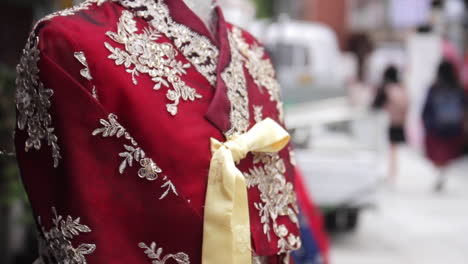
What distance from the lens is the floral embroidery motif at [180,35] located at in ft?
5.09

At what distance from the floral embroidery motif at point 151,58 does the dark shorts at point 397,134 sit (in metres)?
7.97

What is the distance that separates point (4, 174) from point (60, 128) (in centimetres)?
235

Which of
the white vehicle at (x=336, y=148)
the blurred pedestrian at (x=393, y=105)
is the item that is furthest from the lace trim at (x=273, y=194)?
the blurred pedestrian at (x=393, y=105)

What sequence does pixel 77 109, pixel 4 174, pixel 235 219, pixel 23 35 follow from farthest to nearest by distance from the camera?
pixel 23 35 → pixel 4 174 → pixel 235 219 → pixel 77 109

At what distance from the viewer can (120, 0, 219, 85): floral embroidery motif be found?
155cm

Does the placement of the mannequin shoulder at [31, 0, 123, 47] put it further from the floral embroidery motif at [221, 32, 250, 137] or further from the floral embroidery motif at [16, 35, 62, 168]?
the floral embroidery motif at [221, 32, 250, 137]

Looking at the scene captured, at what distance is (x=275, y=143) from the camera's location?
160 cm

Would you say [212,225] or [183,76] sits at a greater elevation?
[183,76]

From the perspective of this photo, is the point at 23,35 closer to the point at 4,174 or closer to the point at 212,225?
the point at 4,174

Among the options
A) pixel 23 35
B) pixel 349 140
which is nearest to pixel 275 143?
pixel 23 35

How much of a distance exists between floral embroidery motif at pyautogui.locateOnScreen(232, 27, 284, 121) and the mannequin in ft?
0.37

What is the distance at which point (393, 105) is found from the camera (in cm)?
920

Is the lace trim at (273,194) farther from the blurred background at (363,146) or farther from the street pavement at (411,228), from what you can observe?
the street pavement at (411,228)

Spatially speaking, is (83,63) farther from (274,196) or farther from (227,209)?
(274,196)
